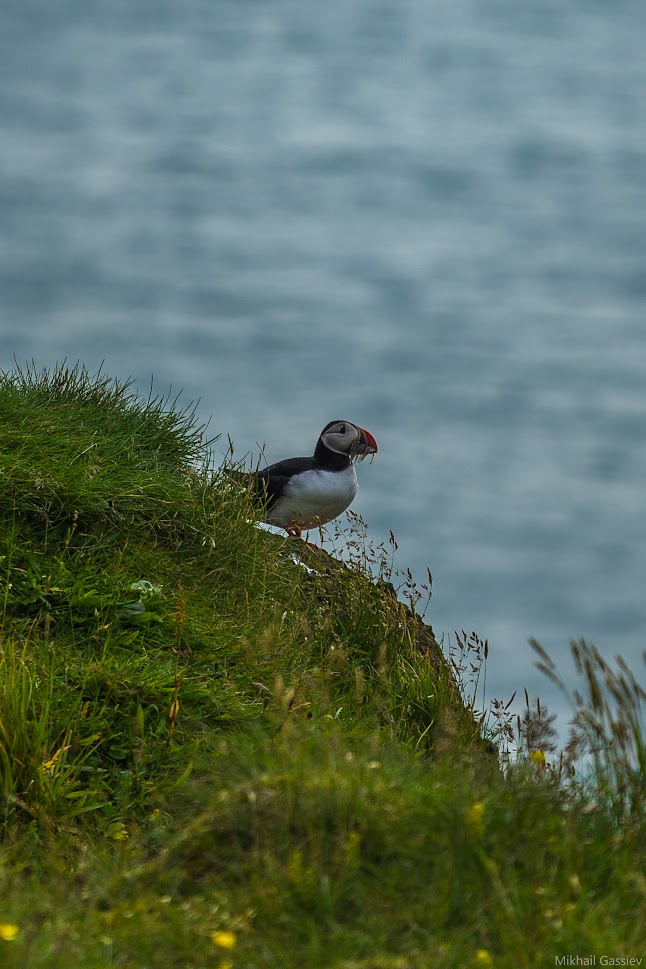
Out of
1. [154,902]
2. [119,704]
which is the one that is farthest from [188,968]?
[119,704]

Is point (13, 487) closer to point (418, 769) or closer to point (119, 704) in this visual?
point (119, 704)

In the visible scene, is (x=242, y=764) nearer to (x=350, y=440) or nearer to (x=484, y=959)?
(x=484, y=959)

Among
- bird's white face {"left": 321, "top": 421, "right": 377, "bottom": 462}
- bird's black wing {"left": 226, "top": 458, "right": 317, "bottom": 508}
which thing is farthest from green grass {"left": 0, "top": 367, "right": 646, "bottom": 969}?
bird's white face {"left": 321, "top": 421, "right": 377, "bottom": 462}

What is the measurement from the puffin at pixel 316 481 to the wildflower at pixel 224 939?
22.6 ft

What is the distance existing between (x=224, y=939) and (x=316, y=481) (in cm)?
760

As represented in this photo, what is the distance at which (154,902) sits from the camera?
4.34 metres

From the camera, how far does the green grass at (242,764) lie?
412 centimetres

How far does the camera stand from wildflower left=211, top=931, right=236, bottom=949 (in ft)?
12.4

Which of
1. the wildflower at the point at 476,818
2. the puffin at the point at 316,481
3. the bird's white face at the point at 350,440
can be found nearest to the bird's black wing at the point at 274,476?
the puffin at the point at 316,481

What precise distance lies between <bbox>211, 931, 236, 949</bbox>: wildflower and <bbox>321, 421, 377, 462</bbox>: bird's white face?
7980 millimetres

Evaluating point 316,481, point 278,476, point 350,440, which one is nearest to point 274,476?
point 278,476

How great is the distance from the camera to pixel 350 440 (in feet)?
38.9

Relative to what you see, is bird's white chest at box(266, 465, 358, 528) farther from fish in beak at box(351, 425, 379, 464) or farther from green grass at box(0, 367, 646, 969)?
green grass at box(0, 367, 646, 969)

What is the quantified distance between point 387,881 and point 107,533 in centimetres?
501
